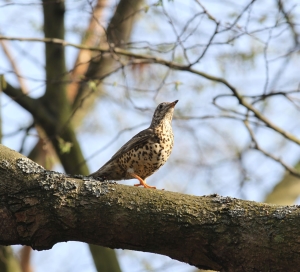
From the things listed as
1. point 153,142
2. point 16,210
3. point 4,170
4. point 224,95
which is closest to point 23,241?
point 16,210

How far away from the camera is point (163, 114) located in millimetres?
6453

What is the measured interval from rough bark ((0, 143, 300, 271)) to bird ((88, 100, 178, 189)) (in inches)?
90.6

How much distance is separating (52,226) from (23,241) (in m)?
0.21

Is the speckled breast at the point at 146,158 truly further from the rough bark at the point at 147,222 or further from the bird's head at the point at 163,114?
the rough bark at the point at 147,222

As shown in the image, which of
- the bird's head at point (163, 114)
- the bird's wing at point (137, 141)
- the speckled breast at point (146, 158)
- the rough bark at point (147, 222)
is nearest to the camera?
the rough bark at point (147, 222)

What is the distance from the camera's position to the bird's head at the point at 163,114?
6328 millimetres

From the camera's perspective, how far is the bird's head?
6.33 m

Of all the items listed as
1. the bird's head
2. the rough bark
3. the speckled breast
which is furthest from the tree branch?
the rough bark

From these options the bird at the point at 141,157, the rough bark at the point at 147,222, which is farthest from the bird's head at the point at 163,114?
the rough bark at the point at 147,222

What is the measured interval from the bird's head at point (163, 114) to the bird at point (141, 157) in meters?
0.24

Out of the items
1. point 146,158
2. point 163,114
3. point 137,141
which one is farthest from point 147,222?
point 163,114

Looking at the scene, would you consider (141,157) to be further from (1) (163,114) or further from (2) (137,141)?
(1) (163,114)

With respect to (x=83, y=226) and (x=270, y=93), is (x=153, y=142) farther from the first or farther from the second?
(x=83, y=226)

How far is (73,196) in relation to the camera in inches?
132
